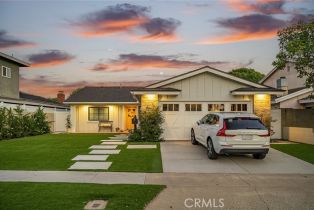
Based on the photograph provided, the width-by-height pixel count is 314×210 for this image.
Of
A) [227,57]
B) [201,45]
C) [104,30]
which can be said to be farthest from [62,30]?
[227,57]

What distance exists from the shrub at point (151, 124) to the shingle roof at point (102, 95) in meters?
9.74

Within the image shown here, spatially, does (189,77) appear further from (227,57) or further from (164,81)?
(227,57)

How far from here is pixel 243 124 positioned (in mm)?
10883

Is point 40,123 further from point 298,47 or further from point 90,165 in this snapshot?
point 298,47

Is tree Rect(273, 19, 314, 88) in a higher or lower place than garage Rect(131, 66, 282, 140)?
higher

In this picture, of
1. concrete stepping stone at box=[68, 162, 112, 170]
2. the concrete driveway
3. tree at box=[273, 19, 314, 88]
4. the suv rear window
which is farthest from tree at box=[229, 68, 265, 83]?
concrete stepping stone at box=[68, 162, 112, 170]

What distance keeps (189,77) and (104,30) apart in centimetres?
708

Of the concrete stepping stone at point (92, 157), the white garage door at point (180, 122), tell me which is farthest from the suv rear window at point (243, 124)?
the white garage door at point (180, 122)

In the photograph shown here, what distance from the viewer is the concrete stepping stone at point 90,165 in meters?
9.80

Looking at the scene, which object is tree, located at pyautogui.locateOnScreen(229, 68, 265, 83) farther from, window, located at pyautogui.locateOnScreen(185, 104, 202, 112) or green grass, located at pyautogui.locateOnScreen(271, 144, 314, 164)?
green grass, located at pyautogui.locateOnScreen(271, 144, 314, 164)

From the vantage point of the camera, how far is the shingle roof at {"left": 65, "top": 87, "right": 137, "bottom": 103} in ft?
89.0

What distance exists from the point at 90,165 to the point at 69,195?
374 cm

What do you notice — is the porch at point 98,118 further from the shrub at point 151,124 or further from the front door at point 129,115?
the shrub at point 151,124

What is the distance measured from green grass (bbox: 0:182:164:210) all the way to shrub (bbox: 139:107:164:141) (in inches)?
392
